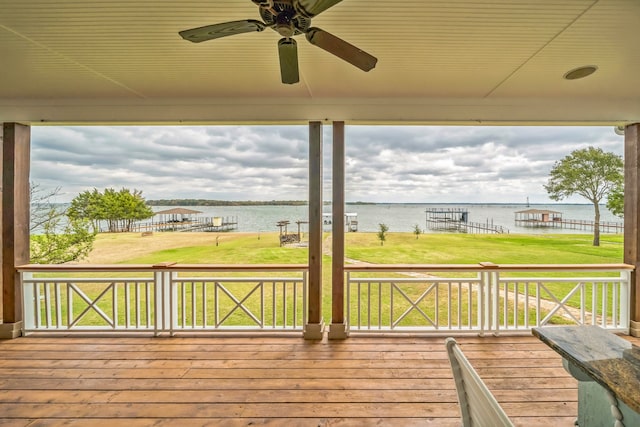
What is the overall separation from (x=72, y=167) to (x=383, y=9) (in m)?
7.95

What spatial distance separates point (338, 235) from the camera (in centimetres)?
309

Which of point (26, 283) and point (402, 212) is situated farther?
point (402, 212)

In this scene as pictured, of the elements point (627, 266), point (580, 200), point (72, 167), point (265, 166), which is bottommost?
point (627, 266)

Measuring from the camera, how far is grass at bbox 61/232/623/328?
22.7ft

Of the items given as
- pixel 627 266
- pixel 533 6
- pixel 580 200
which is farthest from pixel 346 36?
pixel 580 200

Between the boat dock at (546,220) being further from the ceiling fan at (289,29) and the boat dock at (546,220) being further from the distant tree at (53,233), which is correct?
the distant tree at (53,233)

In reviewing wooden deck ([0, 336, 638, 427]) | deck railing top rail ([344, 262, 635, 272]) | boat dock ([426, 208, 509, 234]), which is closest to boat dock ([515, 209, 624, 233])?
boat dock ([426, 208, 509, 234])

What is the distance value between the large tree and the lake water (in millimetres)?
620

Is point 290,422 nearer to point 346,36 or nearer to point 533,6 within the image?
point 346,36

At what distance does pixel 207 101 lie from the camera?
309 cm

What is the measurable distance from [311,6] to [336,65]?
1.18 metres

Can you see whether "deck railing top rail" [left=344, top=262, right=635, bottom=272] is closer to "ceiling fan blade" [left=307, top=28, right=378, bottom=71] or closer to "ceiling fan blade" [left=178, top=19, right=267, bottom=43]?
"ceiling fan blade" [left=307, top=28, right=378, bottom=71]

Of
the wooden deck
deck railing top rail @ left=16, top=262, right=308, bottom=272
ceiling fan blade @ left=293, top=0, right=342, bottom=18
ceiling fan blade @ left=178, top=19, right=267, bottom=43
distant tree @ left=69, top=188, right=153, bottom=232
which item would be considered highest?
ceiling fan blade @ left=178, top=19, right=267, bottom=43

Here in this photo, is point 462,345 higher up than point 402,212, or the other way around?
point 402,212
